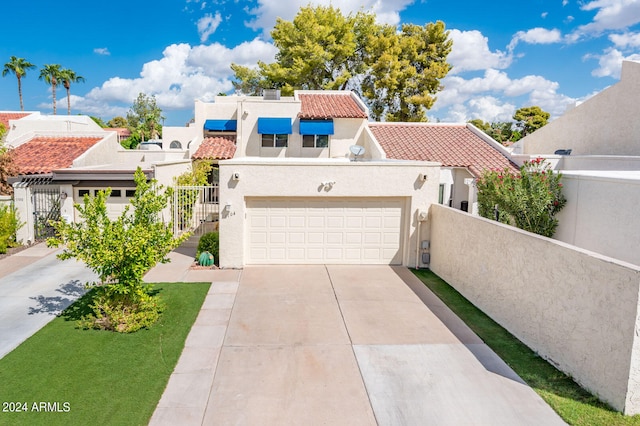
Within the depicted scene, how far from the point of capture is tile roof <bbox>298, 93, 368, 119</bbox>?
27.8 m

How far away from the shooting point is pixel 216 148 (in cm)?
2834

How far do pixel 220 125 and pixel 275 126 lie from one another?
18.1 ft

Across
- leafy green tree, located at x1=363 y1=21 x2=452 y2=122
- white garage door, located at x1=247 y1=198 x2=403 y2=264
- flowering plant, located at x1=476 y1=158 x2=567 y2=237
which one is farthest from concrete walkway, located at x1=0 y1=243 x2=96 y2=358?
leafy green tree, located at x1=363 y1=21 x2=452 y2=122

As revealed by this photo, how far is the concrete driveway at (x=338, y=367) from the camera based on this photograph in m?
7.30

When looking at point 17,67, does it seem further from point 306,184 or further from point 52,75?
Result: point 306,184

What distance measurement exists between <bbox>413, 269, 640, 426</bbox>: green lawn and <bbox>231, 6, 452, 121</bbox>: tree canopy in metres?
33.1

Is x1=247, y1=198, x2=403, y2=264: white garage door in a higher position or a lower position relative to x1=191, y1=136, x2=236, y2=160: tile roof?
lower

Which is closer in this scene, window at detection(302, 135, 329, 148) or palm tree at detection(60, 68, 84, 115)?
window at detection(302, 135, 329, 148)

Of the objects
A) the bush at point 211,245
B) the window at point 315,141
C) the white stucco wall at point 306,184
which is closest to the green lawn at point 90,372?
the white stucco wall at point 306,184

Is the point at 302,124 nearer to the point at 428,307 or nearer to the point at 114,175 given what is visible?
the point at 114,175

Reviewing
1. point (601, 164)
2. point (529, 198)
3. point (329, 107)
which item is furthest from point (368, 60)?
point (529, 198)

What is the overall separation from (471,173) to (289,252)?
463 inches

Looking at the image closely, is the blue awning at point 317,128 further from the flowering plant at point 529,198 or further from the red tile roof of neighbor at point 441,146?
the flowering plant at point 529,198

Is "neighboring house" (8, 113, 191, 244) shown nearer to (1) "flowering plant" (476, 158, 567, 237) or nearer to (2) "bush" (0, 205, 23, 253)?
(2) "bush" (0, 205, 23, 253)
